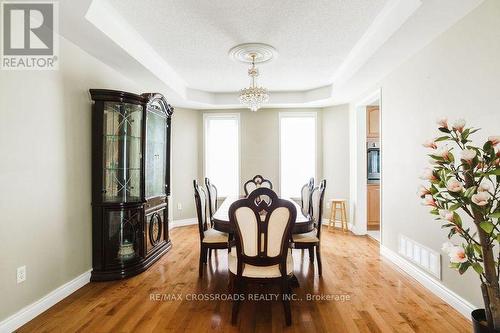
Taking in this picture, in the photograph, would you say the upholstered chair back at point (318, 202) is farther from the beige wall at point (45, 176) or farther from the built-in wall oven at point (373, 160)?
the beige wall at point (45, 176)

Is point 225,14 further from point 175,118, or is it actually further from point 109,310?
point 175,118

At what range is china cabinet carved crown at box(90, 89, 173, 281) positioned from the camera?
2.96 metres

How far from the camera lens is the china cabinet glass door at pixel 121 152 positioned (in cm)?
302

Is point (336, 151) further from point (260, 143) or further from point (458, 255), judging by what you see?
point (458, 255)

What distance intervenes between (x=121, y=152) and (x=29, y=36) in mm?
1314

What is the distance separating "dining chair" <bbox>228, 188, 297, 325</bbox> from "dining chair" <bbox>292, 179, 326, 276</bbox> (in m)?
0.72

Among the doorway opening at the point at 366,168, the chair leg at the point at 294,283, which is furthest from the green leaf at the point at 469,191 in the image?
the doorway opening at the point at 366,168

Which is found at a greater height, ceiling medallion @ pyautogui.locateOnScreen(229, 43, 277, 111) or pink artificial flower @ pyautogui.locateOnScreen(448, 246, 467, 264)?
ceiling medallion @ pyautogui.locateOnScreen(229, 43, 277, 111)

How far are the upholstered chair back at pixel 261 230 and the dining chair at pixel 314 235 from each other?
74cm

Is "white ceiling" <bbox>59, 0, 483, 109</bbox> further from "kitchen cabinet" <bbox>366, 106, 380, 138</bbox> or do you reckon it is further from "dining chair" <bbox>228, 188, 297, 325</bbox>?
"dining chair" <bbox>228, 188, 297, 325</bbox>

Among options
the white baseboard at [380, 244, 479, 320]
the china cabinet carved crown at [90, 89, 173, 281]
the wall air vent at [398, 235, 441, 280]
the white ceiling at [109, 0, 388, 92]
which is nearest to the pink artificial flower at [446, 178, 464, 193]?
the white baseboard at [380, 244, 479, 320]

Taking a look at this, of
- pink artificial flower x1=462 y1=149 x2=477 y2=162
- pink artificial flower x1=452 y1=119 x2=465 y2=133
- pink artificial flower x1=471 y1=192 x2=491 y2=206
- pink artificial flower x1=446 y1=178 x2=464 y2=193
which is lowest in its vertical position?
pink artificial flower x1=471 y1=192 x2=491 y2=206

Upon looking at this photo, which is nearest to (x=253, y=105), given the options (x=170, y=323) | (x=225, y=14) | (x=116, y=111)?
(x=225, y=14)

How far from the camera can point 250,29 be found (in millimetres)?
2840
